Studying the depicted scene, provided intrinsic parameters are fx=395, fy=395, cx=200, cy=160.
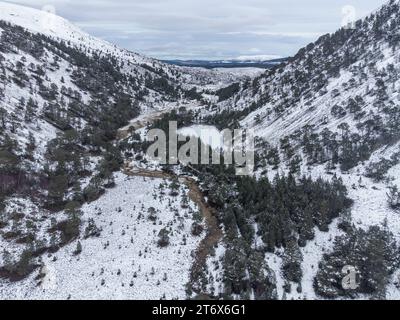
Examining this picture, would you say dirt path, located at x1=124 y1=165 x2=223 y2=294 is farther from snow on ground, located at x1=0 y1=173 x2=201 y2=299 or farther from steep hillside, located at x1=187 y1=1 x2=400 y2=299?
steep hillside, located at x1=187 y1=1 x2=400 y2=299

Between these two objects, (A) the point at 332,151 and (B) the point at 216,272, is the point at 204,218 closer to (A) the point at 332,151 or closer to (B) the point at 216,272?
(B) the point at 216,272

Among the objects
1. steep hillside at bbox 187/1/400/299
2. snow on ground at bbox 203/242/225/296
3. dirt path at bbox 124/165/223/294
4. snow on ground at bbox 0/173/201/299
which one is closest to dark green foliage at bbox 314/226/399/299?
steep hillside at bbox 187/1/400/299

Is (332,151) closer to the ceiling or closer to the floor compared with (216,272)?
closer to the ceiling

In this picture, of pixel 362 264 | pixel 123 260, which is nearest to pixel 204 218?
pixel 123 260

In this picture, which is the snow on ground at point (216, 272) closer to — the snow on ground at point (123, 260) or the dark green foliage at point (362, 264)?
the snow on ground at point (123, 260)

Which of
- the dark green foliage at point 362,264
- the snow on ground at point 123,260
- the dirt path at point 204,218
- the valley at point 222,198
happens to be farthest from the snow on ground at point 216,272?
the dark green foliage at point 362,264
